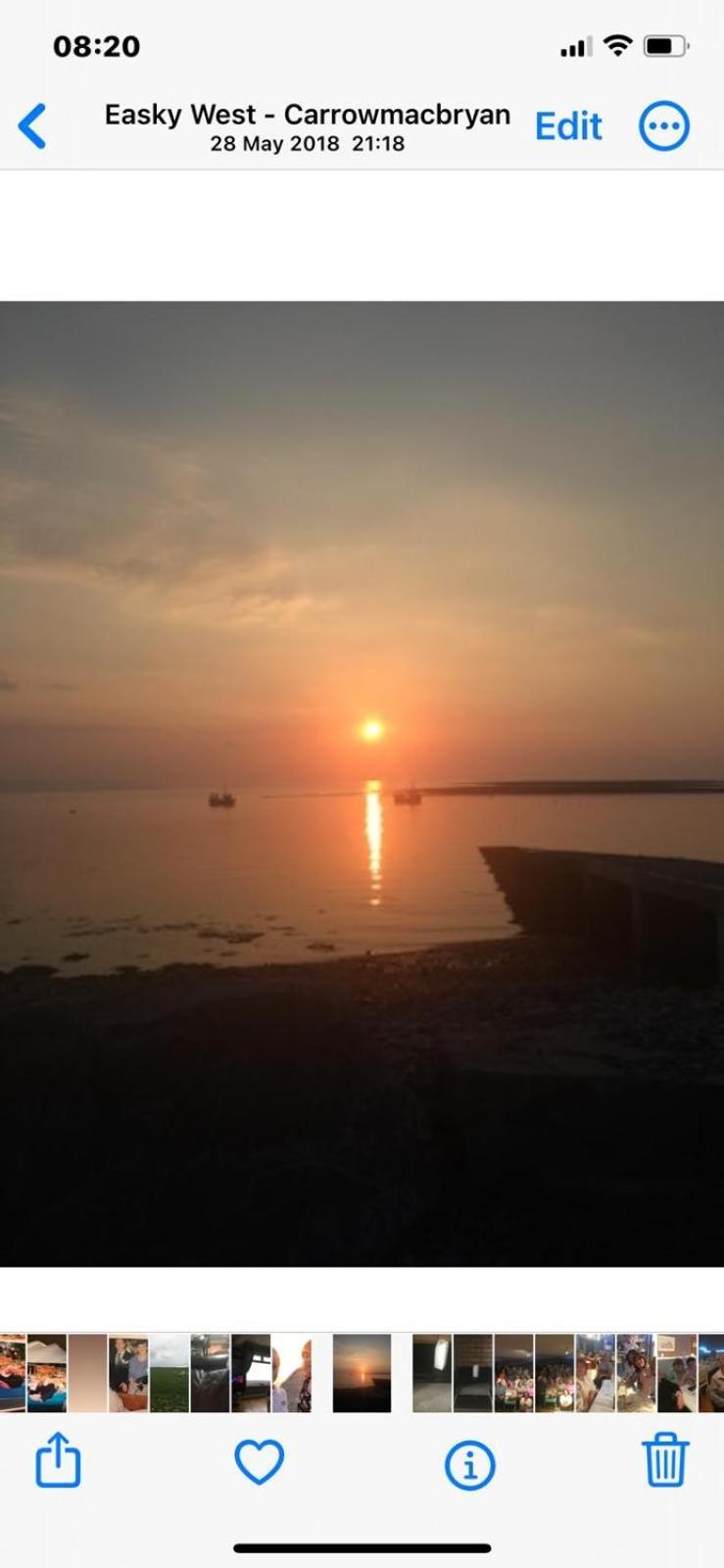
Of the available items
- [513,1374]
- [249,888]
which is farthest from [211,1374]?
[249,888]
